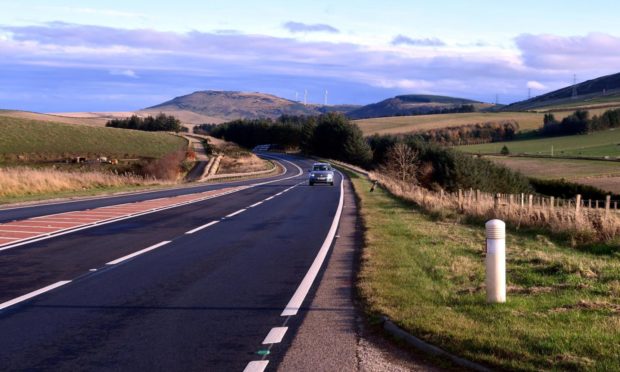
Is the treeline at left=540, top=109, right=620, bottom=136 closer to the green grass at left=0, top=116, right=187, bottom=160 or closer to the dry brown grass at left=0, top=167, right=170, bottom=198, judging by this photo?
the green grass at left=0, top=116, right=187, bottom=160

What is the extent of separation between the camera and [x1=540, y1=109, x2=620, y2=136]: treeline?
114 metres

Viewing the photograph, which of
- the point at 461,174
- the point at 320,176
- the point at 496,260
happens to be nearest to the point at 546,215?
the point at 496,260

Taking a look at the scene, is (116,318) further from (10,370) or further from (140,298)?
(10,370)

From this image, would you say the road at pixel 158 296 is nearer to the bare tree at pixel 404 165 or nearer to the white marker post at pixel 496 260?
the white marker post at pixel 496 260

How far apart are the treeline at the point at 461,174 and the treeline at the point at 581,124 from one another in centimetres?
5304

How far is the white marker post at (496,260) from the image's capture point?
870cm

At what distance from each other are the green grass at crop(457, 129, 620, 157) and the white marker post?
80.6 m

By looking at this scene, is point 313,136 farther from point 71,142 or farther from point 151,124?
point 71,142

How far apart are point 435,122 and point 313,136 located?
3008 cm

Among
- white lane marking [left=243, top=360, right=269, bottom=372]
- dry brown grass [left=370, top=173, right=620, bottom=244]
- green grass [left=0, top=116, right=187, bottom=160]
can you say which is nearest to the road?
white lane marking [left=243, top=360, right=269, bottom=372]

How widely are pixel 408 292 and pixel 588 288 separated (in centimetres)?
239

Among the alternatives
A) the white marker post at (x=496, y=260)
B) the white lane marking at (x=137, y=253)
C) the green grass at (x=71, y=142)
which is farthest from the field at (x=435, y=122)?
the white marker post at (x=496, y=260)

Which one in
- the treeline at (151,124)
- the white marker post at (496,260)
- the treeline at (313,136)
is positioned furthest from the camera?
the treeline at (151,124)

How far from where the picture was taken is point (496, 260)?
28.7 ft
